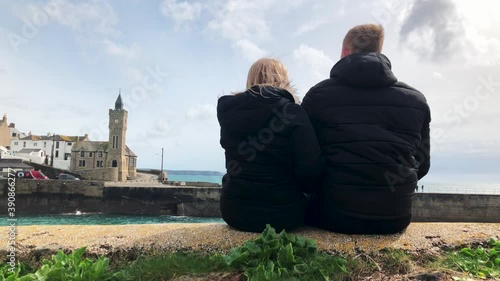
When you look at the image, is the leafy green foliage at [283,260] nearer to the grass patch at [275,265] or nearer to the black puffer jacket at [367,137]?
the grass patch at [275,265]

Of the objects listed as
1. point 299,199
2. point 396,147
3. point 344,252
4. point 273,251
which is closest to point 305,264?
point 273,251

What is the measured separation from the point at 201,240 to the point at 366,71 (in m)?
1.98

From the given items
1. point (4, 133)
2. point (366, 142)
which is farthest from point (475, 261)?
point (4, 133)

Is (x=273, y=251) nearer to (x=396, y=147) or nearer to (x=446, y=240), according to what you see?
(x=396, y=147)

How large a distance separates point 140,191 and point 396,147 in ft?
103

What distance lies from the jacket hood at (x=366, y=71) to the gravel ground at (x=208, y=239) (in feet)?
4.26

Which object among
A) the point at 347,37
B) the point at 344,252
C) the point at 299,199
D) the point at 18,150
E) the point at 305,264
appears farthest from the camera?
the point at 18,150

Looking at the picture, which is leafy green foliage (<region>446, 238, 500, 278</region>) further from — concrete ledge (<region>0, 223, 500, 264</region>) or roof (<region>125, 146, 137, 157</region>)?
roof (<region>125, 146, 137, 157</region>)

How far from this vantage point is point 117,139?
59.0 m

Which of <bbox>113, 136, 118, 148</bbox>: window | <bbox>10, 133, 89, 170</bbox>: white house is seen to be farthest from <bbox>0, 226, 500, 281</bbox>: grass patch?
<bbox>10, 133, 89, 170</bbox>: white house

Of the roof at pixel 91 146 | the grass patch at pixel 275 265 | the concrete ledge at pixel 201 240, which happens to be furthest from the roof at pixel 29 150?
the grass patch at pixel 275 265

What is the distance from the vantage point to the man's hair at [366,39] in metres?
3.13

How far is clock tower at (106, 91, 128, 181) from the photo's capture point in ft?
190

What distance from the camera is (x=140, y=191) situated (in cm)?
3181
